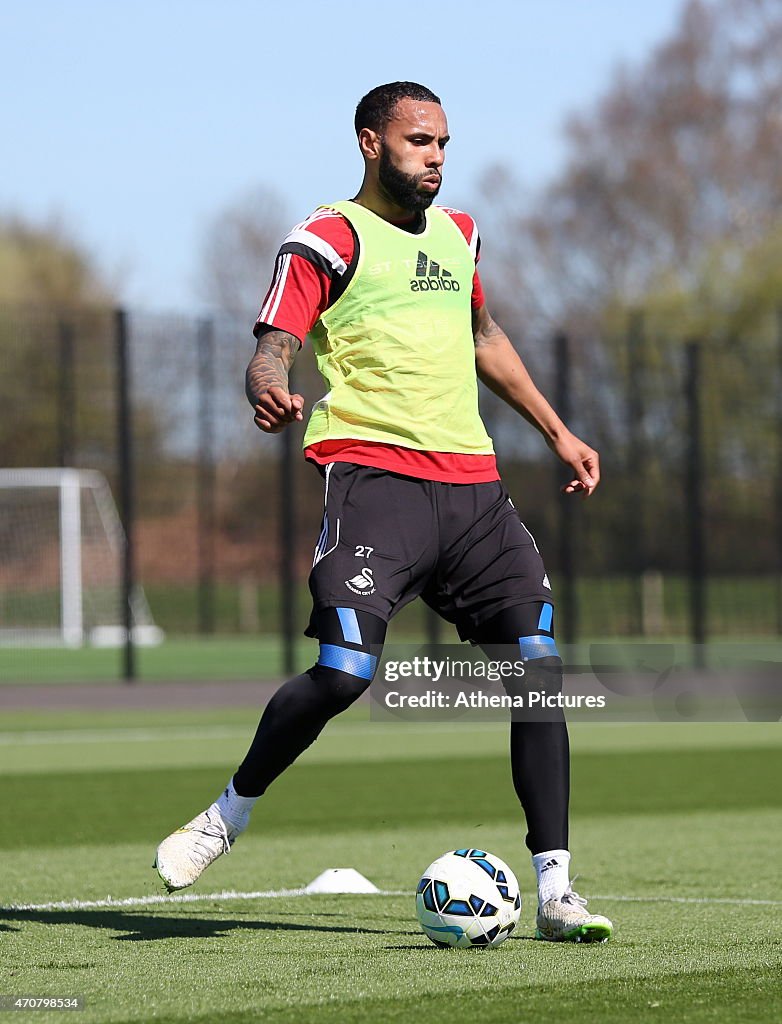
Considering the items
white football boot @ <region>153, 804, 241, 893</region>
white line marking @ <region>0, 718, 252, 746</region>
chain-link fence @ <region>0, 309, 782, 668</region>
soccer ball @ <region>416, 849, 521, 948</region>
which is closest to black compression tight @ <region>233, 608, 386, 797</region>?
white football boot @ <region>153, 804, 241, 893</region>

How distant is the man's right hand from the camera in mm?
4910

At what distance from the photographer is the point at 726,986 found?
4.55 metres

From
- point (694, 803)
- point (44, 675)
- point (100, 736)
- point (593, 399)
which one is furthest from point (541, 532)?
point (694, 803)

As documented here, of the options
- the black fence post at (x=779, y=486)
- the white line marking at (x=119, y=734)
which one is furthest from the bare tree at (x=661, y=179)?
the white line marking at (x=119, y=734)

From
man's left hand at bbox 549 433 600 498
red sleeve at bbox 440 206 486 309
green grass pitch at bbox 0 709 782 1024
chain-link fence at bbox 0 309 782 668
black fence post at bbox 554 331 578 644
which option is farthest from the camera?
chain-link fence at bbox 0 309 782 668

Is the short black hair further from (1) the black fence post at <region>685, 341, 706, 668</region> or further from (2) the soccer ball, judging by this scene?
(1) the black fence post at <region>685, 341, 706, 668</region>

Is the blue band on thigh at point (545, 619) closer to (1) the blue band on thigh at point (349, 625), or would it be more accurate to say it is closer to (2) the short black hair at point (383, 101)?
(1) the blue band on thigh at point (349, 625)

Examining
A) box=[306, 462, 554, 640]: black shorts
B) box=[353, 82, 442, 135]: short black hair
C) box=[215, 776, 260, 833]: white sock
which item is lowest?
box=[215, 776, 260, 833]: white sock

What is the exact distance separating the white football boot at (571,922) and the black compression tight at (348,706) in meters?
0.18

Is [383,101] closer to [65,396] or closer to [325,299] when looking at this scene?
[325,299]

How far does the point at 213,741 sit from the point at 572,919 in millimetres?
10159

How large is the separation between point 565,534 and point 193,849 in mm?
19569

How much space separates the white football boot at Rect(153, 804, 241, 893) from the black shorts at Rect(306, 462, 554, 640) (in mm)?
617

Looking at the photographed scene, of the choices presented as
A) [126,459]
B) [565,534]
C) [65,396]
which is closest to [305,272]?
[126,459]
